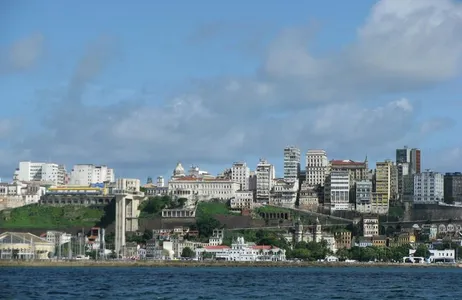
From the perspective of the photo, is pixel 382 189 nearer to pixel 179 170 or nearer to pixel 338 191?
pixel 338 191

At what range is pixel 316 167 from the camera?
529 feet

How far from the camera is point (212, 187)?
154875mm

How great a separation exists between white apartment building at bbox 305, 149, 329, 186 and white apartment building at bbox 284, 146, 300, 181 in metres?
2.16

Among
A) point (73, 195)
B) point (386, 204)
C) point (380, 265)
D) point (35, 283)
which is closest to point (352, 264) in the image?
point (380, 265)

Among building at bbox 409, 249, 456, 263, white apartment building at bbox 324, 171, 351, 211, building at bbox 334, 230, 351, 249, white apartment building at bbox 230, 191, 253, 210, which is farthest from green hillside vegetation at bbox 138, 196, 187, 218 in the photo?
building at bbox 409, 249, 456, 263

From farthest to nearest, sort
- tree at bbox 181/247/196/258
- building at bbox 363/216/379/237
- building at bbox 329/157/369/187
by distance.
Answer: building at bbox 329/157/369/187, building at bbox 363/216/379/237, tree at bbox 181/247/196/258

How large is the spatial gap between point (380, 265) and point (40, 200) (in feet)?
172

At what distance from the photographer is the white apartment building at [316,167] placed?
15988cm

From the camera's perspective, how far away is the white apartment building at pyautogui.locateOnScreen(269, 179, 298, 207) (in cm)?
15325

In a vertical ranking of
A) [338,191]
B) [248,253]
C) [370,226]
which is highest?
[338,191]

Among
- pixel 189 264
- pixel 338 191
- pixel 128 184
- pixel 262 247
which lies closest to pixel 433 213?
pixel 338 191

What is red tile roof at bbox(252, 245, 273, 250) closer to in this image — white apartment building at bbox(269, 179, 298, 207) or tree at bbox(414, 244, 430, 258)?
tree at bbox(414, 244, 430, 258)

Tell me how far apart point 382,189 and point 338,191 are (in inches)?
265

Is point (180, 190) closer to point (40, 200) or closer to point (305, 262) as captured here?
point (40, 200)
